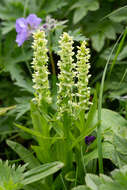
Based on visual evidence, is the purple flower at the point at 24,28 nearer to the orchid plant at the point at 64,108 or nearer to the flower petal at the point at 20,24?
the flower petal at the point at 20,24

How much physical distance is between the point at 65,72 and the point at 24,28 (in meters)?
0.95

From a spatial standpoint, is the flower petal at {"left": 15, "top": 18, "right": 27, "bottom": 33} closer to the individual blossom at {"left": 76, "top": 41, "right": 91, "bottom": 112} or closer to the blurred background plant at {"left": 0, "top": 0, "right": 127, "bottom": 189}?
the blurred background plant at {"left": 0, "top": 0, "right": 127, "bottom": 189}

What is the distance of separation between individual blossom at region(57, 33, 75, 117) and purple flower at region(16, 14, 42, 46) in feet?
2.88

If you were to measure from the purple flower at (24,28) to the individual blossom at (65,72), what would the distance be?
0.88 m

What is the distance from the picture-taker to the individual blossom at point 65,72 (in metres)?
0.88

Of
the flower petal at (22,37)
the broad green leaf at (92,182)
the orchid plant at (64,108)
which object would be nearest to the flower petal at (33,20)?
the flower petal at (22,37)

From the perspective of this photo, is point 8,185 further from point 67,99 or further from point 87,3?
point 87,3

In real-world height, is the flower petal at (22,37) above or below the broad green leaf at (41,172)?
above

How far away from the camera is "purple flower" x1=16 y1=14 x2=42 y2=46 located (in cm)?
176

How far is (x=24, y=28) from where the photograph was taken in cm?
176

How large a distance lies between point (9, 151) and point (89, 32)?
111 centimetres

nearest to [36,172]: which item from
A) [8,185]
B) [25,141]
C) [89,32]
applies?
[8,185]

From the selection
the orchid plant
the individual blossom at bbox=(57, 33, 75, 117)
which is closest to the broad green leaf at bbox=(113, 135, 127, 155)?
the orchid plant

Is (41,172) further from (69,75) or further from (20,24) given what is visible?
(20,24)
